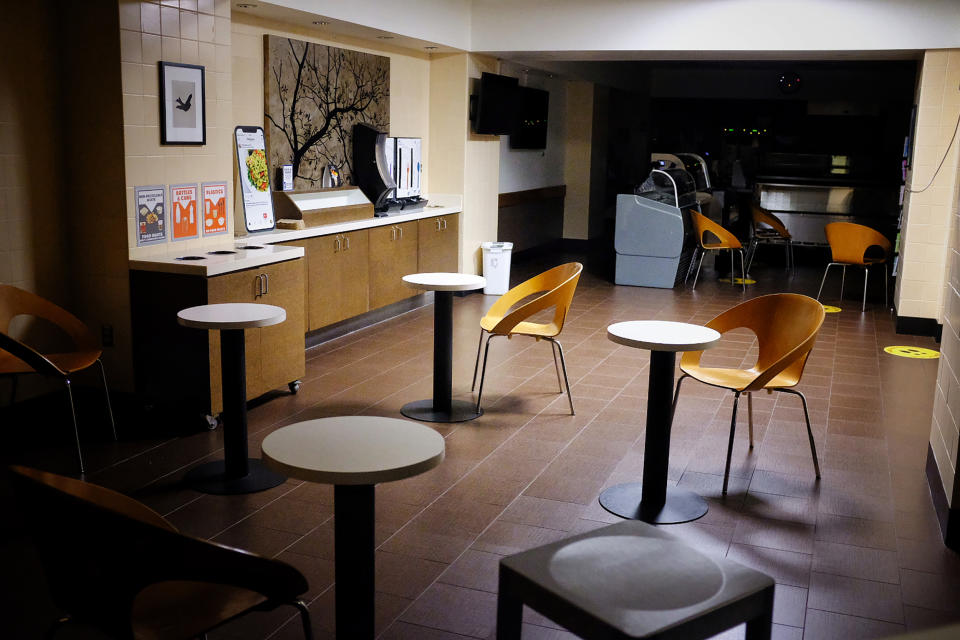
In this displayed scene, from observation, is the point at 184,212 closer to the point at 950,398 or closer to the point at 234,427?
the point at 234,427

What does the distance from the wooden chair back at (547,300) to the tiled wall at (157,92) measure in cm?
182

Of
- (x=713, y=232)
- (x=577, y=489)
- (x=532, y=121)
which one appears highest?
(x=532, y=121)

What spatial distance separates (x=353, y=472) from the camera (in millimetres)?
2279

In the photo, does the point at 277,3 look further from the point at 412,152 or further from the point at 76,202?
the point at 412,152

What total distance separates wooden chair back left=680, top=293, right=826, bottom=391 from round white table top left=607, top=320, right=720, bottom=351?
0.35 meters

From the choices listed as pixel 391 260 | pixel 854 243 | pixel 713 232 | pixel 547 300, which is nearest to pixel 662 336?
pixel 547 300

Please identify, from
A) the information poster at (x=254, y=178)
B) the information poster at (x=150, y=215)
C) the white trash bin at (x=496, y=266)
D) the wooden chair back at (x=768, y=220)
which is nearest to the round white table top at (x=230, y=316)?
the information poster at (x=150, y=215)

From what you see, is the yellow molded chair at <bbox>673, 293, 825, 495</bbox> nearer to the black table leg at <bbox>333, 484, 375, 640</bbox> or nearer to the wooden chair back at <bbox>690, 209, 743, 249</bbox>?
the black table leg at <bbox>333, 484, 375, 640</bbox>

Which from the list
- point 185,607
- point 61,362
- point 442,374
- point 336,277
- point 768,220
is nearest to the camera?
point 185,607

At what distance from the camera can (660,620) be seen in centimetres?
171

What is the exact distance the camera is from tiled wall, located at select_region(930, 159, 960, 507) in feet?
12.1

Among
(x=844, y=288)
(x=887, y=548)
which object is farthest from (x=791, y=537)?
(x=844, y=288)

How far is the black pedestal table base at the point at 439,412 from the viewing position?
505 cm

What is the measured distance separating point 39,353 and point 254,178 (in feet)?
7.74
